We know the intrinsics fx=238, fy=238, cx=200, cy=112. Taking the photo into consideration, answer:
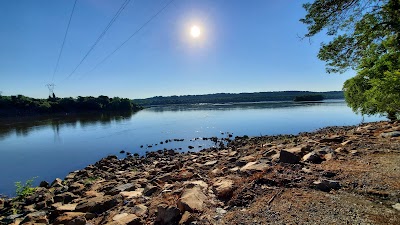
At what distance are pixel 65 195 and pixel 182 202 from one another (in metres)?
7.09

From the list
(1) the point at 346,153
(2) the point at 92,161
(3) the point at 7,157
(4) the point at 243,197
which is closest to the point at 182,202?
(4) the point at 243,197

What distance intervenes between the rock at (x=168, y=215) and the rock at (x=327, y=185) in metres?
3.56

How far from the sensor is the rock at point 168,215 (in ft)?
18.0

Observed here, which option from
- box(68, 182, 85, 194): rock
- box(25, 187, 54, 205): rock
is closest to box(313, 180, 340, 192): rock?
box(68, 182, 85, 194): rock

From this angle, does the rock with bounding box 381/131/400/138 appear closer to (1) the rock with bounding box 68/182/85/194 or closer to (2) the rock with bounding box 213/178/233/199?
(2) the rock with bounding box 213/178/233/199

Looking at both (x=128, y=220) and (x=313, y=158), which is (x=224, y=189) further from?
(x=313, y=158)

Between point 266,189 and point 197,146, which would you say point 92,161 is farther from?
point 266,189

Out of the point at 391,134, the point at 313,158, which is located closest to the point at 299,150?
the point at 313,158

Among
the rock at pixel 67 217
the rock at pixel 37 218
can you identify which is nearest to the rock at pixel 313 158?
the rock at pixel 67 217

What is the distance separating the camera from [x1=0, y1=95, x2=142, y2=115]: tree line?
8550cm

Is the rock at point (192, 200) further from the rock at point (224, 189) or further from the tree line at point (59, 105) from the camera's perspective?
the tree line at point (59, 105)

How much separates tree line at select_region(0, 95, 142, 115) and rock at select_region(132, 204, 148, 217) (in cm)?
10005

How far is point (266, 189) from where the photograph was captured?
6305 mm

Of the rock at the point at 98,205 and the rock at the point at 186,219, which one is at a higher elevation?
the rock at the point at 186,219
